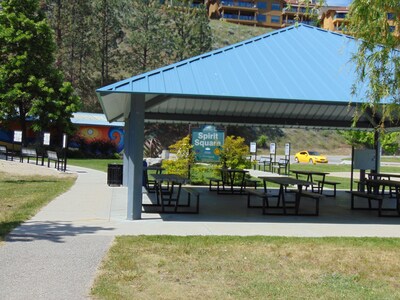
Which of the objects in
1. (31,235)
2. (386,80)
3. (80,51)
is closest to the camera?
(386,80)

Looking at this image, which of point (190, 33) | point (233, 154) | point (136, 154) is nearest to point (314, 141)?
point (190, 33)

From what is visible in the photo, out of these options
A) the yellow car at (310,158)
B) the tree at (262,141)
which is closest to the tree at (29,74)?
the yellow car at (310,158)

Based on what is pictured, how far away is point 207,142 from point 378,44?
17985mm

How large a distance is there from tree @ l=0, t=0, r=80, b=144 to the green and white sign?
15.5 meters

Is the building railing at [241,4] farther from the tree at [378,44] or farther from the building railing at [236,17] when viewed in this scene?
the tree at [378,44]

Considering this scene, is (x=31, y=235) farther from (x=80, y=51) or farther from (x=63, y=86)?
(x=80, y=51)

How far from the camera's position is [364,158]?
17547 millimetres

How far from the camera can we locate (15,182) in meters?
18.1

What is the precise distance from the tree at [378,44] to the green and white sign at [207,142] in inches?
674

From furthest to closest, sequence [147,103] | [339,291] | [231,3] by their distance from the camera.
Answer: [231,3], [147,103], [339,291]

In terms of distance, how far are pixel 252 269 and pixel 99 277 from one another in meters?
2.06

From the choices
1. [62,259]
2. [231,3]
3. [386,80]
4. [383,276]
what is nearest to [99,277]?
[62,259]

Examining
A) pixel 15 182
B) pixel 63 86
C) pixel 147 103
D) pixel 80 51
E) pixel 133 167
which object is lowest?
pixel 15 182

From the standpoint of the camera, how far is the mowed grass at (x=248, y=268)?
5.64 m
